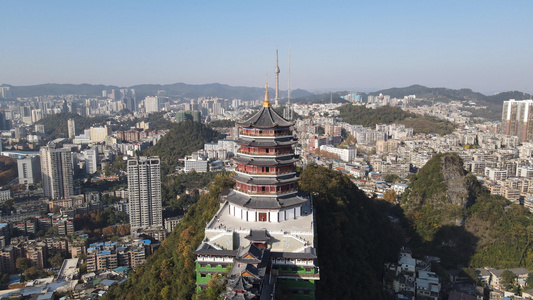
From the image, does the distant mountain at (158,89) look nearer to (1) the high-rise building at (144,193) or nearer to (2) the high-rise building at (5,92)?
(2) the high-rise building at (5,92)

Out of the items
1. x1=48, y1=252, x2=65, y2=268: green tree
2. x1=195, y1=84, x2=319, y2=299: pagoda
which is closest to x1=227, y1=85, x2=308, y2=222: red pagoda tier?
x1=195, y1=84, x2=319, y2=299: pagoda

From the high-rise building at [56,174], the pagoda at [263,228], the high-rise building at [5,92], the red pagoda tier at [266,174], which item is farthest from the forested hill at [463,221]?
the high-rise building at [5,92]

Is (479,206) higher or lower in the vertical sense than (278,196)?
lower

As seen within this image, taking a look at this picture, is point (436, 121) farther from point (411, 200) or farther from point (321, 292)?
point (321, 292)

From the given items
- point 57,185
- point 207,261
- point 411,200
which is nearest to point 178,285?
point 207,261

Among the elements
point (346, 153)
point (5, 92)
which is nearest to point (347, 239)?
point (346, 153)

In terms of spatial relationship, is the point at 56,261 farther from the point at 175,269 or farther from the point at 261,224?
the point at 261,224
